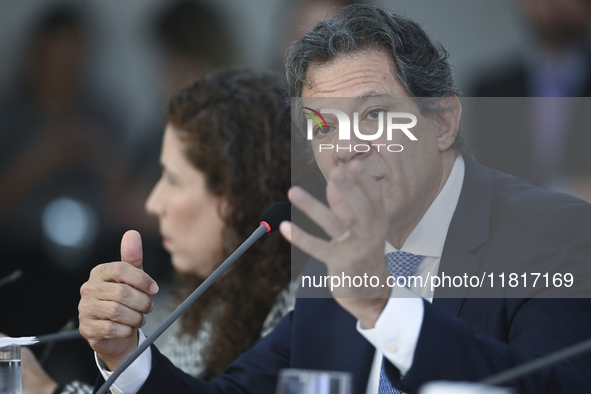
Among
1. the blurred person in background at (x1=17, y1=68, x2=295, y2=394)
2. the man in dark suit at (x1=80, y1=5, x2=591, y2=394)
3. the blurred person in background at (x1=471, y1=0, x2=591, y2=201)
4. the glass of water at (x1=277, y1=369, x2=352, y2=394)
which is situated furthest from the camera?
the blurred person in background at (x1=471, y1=0, x2=591, y2=201)

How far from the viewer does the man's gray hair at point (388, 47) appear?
1.57 metres

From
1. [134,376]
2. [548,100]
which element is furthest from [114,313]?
[548,100]

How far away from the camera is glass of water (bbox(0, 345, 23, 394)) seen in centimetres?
114

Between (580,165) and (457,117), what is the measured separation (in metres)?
0.77

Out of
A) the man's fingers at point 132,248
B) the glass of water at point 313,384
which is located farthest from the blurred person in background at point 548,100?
the glass of water at point 313,384

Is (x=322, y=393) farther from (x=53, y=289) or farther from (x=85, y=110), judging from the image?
(x=85, y=110)

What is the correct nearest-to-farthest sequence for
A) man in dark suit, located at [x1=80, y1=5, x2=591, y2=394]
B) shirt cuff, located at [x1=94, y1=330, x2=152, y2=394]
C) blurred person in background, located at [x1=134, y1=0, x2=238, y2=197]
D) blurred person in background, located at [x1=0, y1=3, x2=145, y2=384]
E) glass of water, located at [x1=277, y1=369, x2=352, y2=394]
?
glass of water, located at [x1=277, y1=369, x2=352, y2=394], man in dark suit, located at [x1=80, y1=5, x2=591, y2=394], shirt cuff, located at [x1=94, y1=330, x2=152, y2=394], blurred person in background, located at [x1=0, y1=3, x2=145, y2=384], blurred person in background, located at [x1=134, y1=0, x2=238, y2=197]

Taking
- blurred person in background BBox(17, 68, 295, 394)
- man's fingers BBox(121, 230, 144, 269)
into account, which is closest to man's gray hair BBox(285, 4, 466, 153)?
blurred person in background BBox(17, 68, 295, 394)

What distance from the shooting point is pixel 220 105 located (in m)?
2.15

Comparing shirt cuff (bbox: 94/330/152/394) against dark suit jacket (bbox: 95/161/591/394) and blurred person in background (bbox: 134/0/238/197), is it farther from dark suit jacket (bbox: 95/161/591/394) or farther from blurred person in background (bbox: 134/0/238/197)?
blurred person in background (bbox: 134/0/238/197)

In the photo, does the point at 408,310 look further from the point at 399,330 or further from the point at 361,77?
the point at 361,77

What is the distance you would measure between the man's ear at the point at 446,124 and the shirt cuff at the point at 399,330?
0.71m

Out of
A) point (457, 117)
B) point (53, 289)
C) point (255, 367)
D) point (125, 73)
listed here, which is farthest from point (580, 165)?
point (125, 73)

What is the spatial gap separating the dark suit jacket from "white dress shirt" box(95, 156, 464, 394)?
18 millimetres
